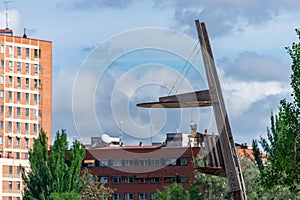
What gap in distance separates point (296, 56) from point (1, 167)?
11670cm

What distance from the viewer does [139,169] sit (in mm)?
155000

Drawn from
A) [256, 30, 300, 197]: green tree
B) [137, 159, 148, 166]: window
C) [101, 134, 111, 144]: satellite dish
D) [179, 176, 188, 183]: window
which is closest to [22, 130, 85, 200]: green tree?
[179, 176, 188, 183]: window

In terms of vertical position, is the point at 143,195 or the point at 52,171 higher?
the point at 143,195

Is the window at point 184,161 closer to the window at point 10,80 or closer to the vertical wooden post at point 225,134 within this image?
the window at point 10,80

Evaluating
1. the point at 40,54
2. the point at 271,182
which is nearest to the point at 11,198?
the point at 40,54

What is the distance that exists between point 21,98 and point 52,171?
48.9 metres

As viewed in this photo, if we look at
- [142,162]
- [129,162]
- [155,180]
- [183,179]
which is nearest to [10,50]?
[129,162]

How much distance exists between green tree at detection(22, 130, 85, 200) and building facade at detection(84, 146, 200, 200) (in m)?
36.0

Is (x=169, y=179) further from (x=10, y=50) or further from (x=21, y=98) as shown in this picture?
(x=10, y=50)

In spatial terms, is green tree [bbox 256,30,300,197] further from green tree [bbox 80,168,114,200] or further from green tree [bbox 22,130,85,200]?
green tree [bbox 80,168,114,200]

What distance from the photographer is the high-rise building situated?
512 feet

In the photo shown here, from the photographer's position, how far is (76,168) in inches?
4552

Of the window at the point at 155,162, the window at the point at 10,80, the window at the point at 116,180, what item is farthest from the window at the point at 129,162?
the window at the point at 10,80

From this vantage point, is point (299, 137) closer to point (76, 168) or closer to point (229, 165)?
point (229, 165)
